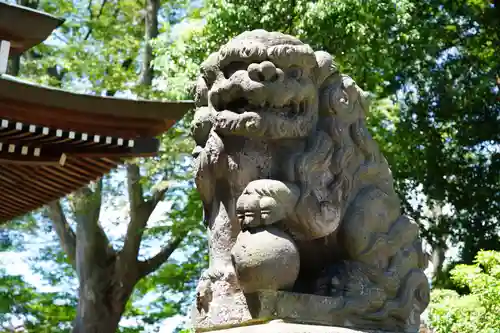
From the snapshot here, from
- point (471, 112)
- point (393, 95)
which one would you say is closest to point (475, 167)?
point (471, 112)

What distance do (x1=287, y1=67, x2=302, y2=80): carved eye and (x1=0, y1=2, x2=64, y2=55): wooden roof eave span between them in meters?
3.19

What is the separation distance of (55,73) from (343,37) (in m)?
7.08

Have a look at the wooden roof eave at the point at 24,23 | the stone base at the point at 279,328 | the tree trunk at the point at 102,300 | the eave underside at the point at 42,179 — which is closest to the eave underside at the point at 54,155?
the eave underside at the point at 42,179

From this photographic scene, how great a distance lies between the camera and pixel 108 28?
13.6 m

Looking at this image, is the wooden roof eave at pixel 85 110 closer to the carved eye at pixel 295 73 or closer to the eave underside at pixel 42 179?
the eave underside at pixel 42 179

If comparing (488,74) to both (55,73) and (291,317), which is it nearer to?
(55,73)

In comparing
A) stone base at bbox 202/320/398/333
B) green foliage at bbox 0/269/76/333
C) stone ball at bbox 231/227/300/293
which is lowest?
green foliage at bbox 0/269/76/333

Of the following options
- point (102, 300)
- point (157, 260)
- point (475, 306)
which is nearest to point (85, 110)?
point (475, 306)

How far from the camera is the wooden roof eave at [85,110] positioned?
18.4 ft

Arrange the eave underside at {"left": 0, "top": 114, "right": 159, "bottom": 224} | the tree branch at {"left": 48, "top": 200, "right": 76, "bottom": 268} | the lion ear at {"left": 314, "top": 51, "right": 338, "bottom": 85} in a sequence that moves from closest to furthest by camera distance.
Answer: the lion ear at {"left": 314, "top": 51, "right": 338, "bottom": 85} < the eave underside at {"left": 0, "top": 114, "right": 159, "bottom": 224} < the tree branch at {"left": 48, "top": 200, "right": 76, "bottom": 268}

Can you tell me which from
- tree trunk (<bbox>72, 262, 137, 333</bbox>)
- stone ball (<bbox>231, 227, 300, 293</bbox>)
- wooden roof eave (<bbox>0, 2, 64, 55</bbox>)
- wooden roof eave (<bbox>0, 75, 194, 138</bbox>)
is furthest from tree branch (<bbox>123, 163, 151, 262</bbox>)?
stone ball (<bbox>231, 227, 300, 293</bbox>)

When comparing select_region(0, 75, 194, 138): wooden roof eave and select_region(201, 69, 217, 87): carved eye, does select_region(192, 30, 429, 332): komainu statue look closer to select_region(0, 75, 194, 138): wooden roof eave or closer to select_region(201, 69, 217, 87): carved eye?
select_region(201, 69, 217, 87): carved eye

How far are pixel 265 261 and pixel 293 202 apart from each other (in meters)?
0.30

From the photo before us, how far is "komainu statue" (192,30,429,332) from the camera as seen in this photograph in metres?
2.85
